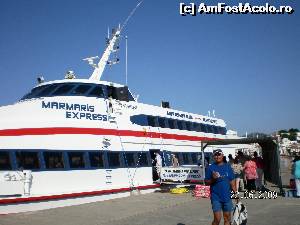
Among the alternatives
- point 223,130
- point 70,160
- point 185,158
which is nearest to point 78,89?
point 70,160

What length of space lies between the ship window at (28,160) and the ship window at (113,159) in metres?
2.89

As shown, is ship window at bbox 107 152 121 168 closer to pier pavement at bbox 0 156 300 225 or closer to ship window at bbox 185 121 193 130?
pier pavement at bbox 0 156 300 225

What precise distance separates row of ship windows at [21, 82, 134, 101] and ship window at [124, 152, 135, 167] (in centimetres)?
226

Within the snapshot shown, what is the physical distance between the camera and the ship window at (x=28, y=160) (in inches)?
411

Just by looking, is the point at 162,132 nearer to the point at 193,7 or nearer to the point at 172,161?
the point at 172,161

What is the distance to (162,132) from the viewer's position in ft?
52.7

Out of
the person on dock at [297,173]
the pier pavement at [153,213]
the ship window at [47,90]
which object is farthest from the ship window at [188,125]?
the ship window at [47,90]

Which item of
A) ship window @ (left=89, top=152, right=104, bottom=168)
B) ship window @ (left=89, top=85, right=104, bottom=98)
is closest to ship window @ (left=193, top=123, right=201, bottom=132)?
ship window @ (left=89, top=85, right=104, bottom=98)

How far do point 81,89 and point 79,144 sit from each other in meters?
2.55

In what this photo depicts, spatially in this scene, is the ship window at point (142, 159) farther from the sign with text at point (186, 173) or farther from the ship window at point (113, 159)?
the ship window at point (113, 159)

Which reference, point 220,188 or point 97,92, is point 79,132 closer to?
point 97,92

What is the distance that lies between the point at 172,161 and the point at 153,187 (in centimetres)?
184

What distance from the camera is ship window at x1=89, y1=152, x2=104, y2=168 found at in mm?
12234

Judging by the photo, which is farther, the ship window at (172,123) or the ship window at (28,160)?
the ship window at (172,123)
